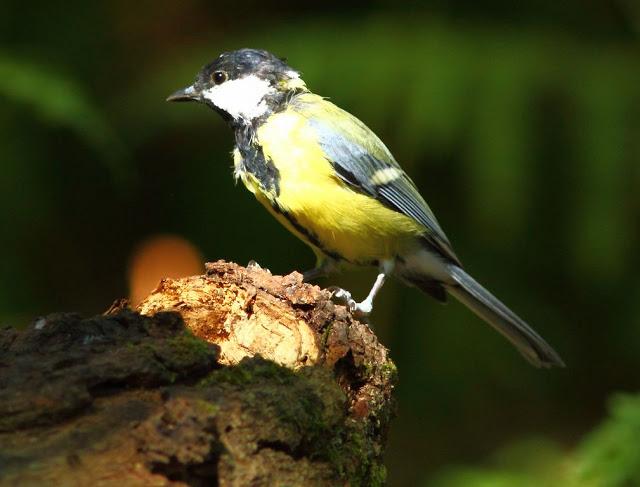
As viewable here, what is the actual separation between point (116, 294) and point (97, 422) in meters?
3.29

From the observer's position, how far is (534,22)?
4672mm

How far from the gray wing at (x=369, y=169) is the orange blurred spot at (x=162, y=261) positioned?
1.31 meters

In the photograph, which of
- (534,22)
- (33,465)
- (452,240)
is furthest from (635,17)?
(33,465)

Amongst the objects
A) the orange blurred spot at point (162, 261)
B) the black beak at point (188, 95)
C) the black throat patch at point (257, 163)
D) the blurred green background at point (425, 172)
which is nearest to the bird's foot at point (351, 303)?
the black throat patch at point (257, 163)

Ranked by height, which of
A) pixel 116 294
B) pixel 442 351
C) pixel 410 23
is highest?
pixel 410 23

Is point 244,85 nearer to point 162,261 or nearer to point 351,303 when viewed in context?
point 351,303

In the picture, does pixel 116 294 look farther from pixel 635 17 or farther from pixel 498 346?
pixel 635 17

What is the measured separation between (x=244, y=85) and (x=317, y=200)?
2.12ft

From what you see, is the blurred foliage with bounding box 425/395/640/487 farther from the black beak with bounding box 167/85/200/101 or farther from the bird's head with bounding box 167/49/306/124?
the black beak with bounding box 167/85/200/101

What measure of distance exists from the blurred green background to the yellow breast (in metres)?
1.03

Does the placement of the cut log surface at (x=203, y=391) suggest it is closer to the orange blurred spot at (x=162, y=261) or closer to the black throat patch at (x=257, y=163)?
the black throat patch at (x=257, y=163)

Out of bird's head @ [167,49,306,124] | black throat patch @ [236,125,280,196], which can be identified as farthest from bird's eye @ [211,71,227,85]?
black throat patch @ [236,125,280,196]

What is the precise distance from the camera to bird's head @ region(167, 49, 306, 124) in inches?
126

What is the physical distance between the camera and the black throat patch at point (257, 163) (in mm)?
2893
